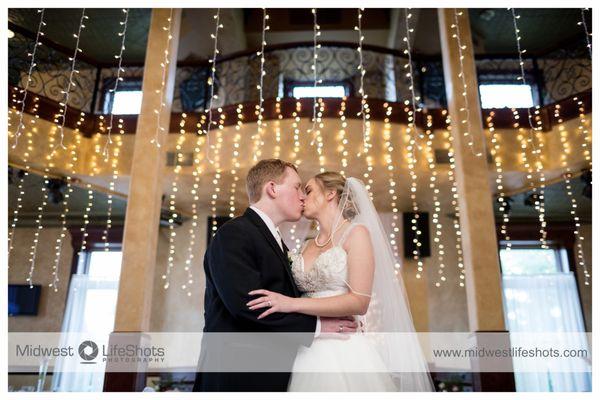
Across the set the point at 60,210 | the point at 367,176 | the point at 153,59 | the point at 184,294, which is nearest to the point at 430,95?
the point at 367,176

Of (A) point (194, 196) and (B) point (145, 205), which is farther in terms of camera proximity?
(A) point (194, 196)

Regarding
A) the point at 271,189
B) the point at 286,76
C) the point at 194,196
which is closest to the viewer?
the point at 271,189

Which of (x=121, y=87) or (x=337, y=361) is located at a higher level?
(x=121, y=87)

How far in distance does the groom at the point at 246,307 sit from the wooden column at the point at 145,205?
2989mm

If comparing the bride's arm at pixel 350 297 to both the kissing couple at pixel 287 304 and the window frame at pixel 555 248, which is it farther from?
the window frame at pixel 555 248

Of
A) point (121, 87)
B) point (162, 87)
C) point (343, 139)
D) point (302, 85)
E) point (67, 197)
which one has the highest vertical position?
point (302, 85)

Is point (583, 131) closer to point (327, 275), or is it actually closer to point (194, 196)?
point (327, 275)

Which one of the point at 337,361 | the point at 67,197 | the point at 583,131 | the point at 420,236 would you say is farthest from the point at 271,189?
the point at 67,197

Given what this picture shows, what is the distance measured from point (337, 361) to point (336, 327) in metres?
0.15

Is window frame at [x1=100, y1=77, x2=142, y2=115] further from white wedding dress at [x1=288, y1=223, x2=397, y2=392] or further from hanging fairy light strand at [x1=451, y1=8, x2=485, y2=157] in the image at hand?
white wedding dress at [x1=288, y1=223, x2=397, y2=392]

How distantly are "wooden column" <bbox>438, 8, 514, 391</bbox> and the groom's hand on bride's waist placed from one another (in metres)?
3.01

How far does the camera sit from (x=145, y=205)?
5273 mm

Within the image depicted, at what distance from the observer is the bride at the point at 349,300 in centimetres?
221
